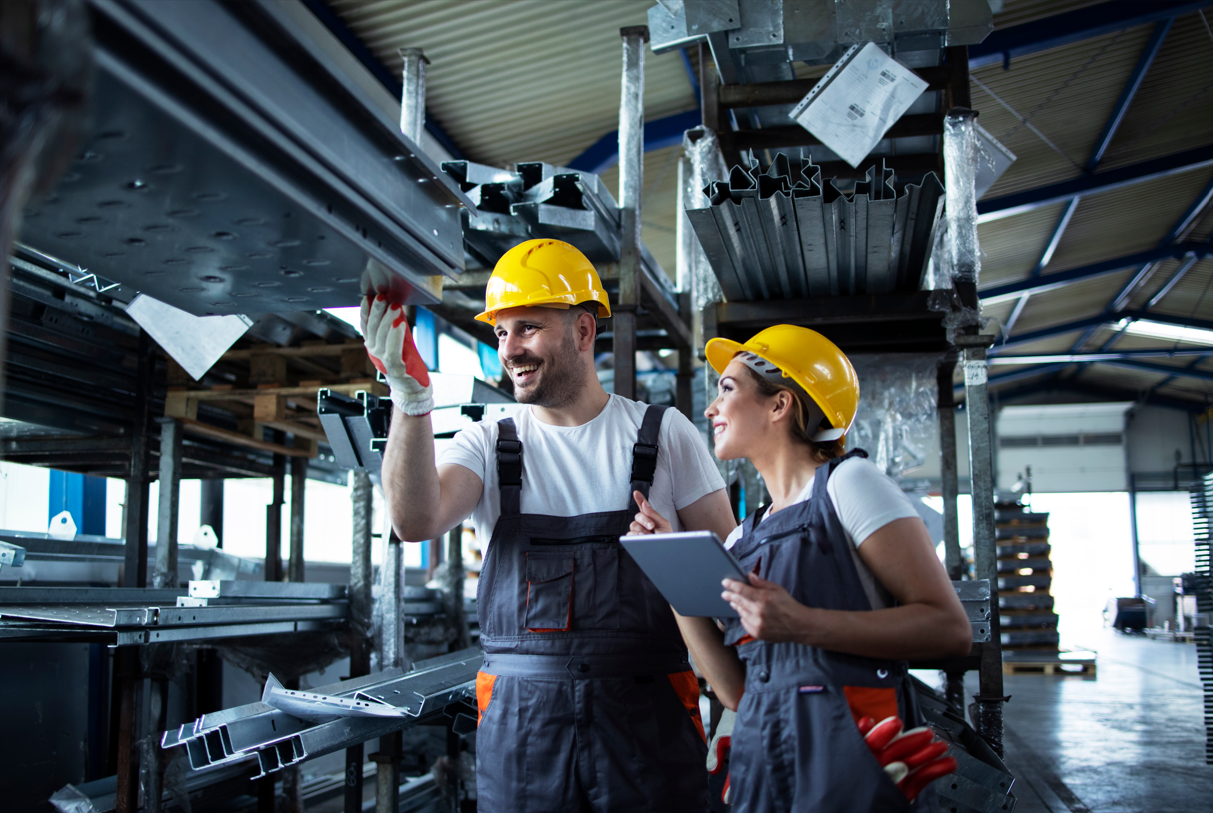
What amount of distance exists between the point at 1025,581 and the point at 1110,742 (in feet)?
21.8

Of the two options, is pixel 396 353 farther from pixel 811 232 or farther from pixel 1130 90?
pixel 1130 90

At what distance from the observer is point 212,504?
821cm

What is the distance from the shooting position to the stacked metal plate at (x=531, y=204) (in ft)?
11.5

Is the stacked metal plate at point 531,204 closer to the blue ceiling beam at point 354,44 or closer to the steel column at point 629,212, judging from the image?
the steel column at point 629,212

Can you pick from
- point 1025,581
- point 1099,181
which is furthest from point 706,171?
point 1025,581

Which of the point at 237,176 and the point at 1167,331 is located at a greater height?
the point at 1167,331

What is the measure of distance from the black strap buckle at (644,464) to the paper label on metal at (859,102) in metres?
1.72

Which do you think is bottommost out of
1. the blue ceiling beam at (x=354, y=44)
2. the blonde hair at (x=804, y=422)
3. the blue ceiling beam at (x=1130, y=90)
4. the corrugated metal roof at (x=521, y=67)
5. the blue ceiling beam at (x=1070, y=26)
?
the blonde hair at (x=804, y=422)

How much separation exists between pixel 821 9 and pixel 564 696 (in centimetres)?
296

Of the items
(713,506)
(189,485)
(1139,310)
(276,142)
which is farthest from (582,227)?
(1139,310)

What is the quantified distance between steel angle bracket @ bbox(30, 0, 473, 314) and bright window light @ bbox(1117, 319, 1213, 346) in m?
20.5

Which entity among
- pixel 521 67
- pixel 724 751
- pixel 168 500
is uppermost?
pixel 521 67

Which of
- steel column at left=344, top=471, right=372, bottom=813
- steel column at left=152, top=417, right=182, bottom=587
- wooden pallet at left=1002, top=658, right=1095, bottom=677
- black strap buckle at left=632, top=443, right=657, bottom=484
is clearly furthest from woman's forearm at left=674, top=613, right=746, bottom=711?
wooden pallet at left=1002, top=658, right=1095, bottom=677

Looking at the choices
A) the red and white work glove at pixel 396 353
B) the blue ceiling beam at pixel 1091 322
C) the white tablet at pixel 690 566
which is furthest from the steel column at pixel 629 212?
the blue ceiling beam at pixel 1091 322
